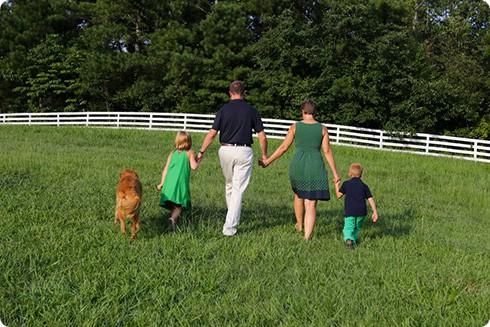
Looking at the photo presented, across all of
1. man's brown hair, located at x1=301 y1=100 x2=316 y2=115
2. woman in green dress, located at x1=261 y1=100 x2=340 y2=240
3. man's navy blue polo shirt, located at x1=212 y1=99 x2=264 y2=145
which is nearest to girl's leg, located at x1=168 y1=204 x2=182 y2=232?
man's navy blue polo shirt, located at x1=212 y1=99 x2=264 y2=145

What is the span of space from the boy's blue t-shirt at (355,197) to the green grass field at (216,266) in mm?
399

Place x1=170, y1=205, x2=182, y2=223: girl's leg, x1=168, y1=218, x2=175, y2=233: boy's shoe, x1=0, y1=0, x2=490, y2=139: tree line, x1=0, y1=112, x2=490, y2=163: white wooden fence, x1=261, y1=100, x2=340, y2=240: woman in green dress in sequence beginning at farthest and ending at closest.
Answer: x1=0, y1=0, x2=490, y2=139: tree line → x1=0, y1=112, x2=490, y2=163: white wooden fence → x1=261, y1=100, x2=340, y2=240: woman in green dress → x1=170, y1=205, x2=182, y2=223: girl's leg → x1=168, y1=218, x2=175, y2=233: boy's shoe

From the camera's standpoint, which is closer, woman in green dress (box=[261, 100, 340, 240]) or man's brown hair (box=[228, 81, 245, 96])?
man's brown hair (box=[228, 81, 245, 96])

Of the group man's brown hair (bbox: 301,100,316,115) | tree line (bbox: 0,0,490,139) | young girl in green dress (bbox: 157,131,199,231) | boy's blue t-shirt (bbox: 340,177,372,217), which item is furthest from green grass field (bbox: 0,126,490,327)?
tree line (bbox: 0,0,490,139)

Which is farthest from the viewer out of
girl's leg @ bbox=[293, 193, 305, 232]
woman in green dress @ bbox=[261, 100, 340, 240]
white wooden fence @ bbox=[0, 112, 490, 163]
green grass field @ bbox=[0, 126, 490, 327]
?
white wooden fence @ bbox=[0, 112, 490, 163]

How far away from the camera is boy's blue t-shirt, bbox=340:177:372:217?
6.31 meters

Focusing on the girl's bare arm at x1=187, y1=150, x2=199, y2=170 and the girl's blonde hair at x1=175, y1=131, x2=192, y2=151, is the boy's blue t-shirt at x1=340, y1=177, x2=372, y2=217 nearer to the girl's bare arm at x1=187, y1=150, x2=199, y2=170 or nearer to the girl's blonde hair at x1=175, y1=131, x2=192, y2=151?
the girl's bare arm at x1=187, y1=150, x2=199, y2=170

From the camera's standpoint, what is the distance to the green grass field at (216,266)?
3748 millimetres

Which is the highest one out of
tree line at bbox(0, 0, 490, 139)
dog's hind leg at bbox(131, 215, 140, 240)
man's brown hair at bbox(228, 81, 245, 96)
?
tree line at bbox(0, 0, 490, 139)

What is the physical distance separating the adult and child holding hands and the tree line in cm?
1822

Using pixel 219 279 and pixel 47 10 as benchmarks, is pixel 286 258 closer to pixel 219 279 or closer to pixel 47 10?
pixel 219 279

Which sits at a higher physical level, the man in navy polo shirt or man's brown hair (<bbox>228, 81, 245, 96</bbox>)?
man's brown hair (<bbox>228, 81, 245, 96</bbox>)

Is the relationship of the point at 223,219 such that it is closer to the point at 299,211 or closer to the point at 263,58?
the point at 299,211

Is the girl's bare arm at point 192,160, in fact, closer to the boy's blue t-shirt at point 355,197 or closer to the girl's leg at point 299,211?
the girl's leg at point 299,211
